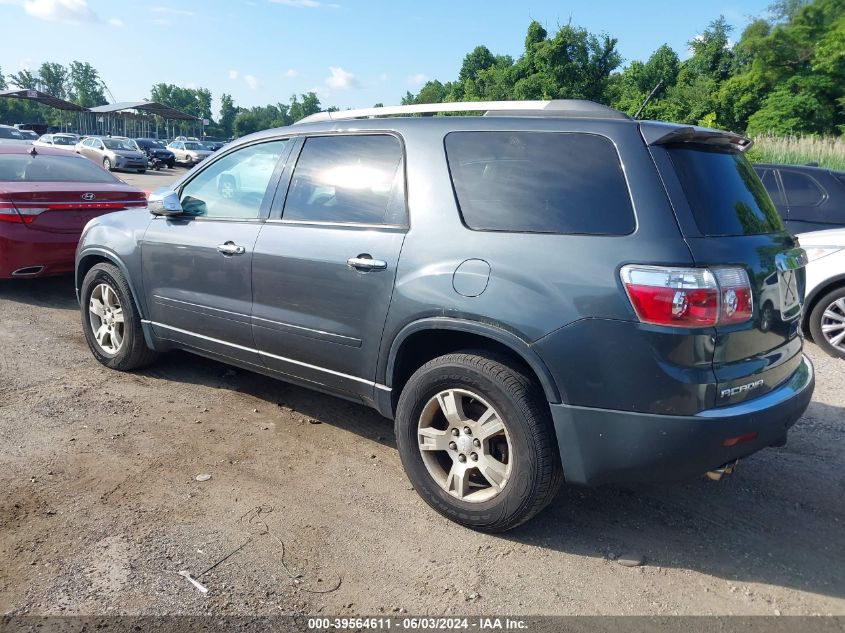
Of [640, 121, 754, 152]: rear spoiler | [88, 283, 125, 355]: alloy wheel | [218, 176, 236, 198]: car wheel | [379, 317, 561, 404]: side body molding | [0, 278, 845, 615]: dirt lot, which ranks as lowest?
[0, 278, 845, 615]: dirt lot

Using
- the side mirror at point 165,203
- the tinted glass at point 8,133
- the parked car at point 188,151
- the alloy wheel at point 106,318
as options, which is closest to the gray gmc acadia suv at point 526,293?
the side mirror at point 165,203

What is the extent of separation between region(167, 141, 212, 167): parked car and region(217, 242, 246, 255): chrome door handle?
134 feet

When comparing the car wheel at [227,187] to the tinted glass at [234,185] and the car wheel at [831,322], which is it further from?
the car wheel at [831,322]

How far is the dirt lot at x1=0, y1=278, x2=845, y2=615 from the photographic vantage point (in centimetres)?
269

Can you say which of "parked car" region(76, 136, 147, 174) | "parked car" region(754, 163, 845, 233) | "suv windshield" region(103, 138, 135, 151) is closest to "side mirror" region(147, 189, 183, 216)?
"parked car" region(754, 163, 845, 233)

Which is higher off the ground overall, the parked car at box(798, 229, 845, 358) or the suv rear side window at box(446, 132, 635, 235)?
the suv rear side window at box(446, 132, 635, 235)

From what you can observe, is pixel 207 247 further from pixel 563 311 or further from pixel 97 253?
pixel 563 311

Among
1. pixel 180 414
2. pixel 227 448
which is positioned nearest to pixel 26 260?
pixel 180 414

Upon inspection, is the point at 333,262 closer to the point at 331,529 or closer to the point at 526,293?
the point at 526,293

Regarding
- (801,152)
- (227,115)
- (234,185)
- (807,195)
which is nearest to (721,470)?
(234,185)

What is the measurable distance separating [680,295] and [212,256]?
2.79 meters

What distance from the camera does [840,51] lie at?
34594 mm

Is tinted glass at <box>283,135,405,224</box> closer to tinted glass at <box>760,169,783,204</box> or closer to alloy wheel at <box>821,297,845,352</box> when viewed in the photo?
alloy wheel at <box>821,297,845,352</box>

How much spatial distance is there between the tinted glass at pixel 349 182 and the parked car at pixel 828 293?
452 cm
